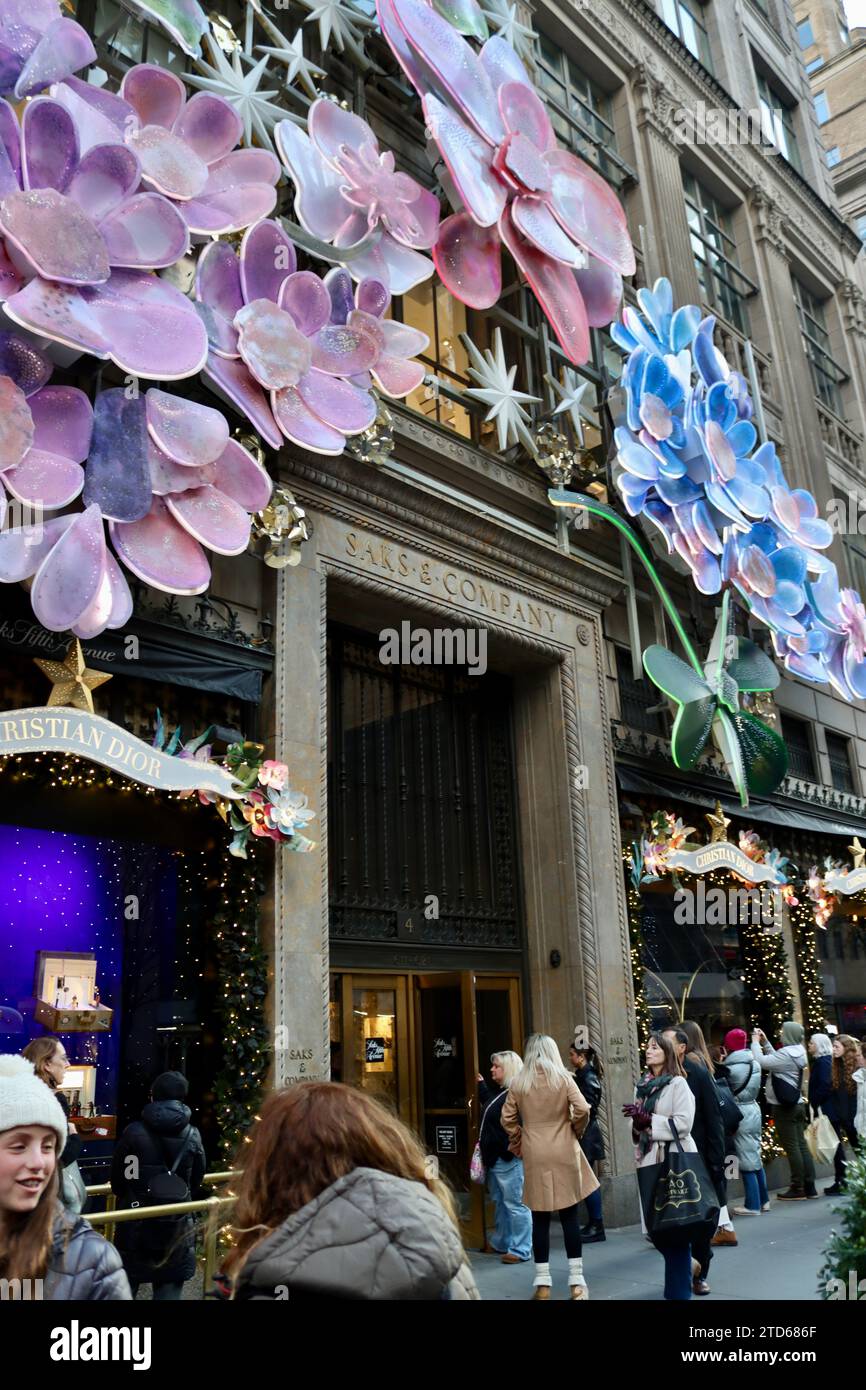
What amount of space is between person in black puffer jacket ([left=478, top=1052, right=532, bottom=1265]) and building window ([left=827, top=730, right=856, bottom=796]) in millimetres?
13249

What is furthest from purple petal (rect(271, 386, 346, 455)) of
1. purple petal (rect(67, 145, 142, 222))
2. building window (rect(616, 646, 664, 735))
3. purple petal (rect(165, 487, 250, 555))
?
building window (rect(616, 646, 664, 735))

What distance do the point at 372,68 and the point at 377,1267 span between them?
42.9 feet

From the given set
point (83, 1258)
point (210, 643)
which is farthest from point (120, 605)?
point (83, 1258)

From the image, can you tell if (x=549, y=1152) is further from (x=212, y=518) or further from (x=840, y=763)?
(x=840, y=763)

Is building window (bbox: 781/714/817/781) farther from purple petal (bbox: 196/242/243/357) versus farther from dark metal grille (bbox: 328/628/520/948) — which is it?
purple petal (bbox: 196/242/243/357)

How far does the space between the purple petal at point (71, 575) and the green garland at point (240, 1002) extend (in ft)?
8.99

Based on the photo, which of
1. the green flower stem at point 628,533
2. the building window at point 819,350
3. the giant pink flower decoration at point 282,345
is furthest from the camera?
the building window at point 819,350

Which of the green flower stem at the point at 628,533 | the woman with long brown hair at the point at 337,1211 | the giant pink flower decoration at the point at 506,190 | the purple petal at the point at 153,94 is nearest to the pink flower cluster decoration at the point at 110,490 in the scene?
the purple petal at the point at 153,94

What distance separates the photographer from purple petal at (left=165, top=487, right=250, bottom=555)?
8359 mm

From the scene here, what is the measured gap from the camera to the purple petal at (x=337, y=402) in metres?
9.45

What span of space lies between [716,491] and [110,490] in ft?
31.2

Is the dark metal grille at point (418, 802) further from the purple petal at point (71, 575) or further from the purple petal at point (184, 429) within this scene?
the purple petal at point (71, 575)

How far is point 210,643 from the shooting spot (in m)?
9.12

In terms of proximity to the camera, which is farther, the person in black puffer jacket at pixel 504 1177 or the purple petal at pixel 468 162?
the purple petal at pixel 468 162
